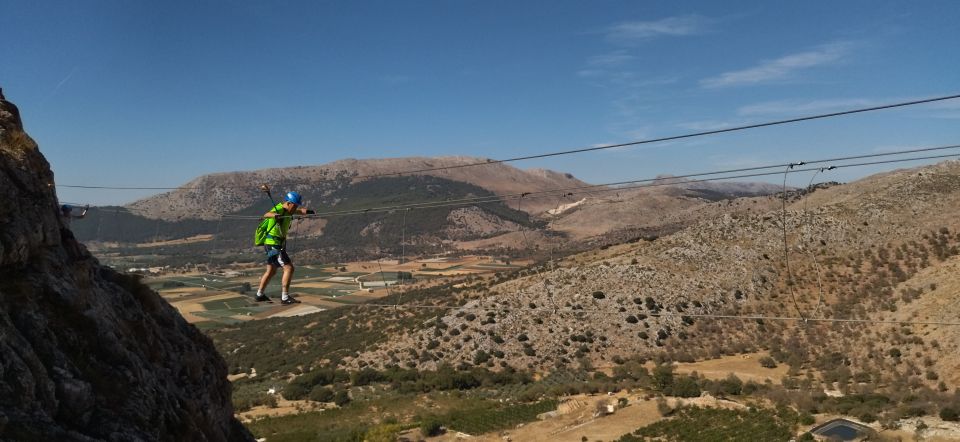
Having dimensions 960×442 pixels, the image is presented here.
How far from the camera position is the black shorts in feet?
54.4

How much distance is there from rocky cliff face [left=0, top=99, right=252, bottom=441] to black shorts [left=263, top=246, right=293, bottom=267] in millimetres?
4068

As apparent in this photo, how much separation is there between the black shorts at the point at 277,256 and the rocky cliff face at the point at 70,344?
4068 millimetres

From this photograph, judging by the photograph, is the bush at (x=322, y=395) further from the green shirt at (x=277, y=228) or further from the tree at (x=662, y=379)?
the green shirt at (x=277, y=228)

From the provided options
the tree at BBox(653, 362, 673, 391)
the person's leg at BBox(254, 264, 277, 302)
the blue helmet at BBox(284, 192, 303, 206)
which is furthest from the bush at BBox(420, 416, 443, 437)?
the blue helmet at BBox(284, 192, 303, 206)

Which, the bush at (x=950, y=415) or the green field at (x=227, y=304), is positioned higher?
the bush at (x=950, y=415)

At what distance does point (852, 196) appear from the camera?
74562 millimetres

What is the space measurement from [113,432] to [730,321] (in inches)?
2267

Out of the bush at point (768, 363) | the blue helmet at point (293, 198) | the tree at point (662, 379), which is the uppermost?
the blue helmet at point (293, 198)

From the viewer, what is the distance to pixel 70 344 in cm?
1199

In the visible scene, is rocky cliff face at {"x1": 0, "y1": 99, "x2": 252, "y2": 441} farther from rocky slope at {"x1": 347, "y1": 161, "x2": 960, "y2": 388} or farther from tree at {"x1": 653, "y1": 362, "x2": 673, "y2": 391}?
rocky slope at {"x1": 347, "y1": 161, "x2": 960, "y2": 388}

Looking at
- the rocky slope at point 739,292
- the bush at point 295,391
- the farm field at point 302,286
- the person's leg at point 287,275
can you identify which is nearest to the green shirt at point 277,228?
the person's leg at point 287,275

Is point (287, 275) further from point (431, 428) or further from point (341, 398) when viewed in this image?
point (341, 398)

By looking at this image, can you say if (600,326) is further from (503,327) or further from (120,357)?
(120,357)

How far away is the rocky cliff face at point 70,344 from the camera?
32.6ft
